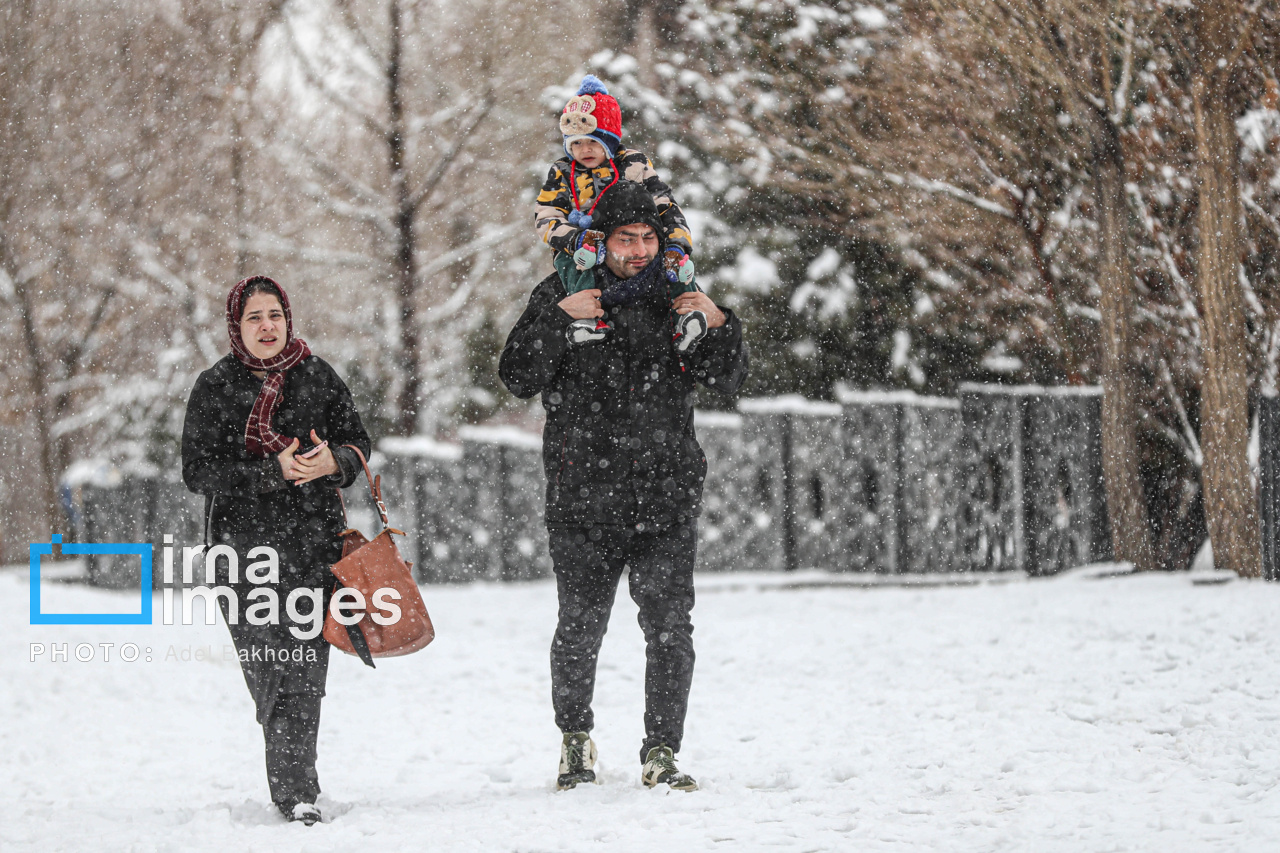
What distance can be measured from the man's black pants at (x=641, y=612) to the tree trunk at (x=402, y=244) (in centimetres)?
1112

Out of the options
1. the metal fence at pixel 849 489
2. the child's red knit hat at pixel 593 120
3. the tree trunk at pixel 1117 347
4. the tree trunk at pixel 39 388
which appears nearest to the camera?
the child's red knit hat at pixel 593 120

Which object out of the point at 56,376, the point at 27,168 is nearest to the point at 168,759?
the point at 27,168

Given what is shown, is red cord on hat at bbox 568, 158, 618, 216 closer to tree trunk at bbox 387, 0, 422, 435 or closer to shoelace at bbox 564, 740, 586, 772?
shoelace at bbox 564, 740, 586, 772

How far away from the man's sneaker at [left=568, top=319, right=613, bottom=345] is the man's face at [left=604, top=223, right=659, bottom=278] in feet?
0.78

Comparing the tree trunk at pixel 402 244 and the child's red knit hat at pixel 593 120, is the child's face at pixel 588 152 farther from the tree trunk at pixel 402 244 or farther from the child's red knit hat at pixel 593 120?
the tree trunk at pixel 402 244

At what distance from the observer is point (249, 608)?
4.32 meters

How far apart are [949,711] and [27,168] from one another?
16.9 meters

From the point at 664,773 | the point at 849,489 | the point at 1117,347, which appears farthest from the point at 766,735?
the point at 849,489

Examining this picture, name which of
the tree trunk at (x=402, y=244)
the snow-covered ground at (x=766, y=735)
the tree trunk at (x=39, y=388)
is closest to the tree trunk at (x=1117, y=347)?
the snow-covered ground at (x=766, y=735)

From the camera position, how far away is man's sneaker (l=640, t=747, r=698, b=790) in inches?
175

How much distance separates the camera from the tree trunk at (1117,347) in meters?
9.47

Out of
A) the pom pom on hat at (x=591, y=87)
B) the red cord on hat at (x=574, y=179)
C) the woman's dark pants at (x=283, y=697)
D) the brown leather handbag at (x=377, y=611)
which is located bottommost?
the woman's dark pants at (x=283, y=697)

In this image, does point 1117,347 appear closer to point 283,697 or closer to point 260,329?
point 260,329

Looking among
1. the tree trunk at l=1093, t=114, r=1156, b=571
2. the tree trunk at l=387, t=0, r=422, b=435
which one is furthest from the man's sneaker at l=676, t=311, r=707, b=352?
the tree trunk at l=387, t=0, r=422, b=435
